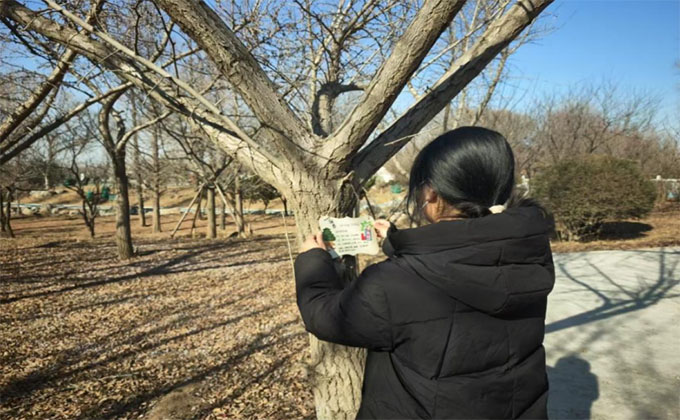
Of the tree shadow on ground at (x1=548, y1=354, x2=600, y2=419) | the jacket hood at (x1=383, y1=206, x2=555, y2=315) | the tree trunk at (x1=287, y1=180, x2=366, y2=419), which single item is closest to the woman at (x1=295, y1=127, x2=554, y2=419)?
the jacket hood at (x1=383, y1=206, x2=555, y2=315)

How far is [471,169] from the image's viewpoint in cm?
110

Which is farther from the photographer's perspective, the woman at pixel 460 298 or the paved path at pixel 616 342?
the paved path at pixel 616 342

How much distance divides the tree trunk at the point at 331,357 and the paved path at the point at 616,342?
1.89 meters

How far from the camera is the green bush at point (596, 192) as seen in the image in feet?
33.2

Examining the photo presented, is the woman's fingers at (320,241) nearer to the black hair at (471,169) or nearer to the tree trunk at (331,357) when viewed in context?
the tree trunk at (331,357)

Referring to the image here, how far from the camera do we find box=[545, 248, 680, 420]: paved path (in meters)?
3.03

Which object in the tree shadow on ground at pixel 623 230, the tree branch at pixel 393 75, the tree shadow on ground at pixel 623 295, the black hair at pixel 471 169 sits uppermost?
the tree branch at pixel 393 75

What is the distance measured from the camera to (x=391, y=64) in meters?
1.64

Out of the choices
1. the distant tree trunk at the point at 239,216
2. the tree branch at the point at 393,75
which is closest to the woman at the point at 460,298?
the tree branch at the point at 393,75

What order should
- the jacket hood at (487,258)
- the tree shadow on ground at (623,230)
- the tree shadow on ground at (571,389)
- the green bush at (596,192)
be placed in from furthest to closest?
1. the tree shadow on ground at (623,230)
2. the green bush at (596,192)
3. the tree shadow on ground at (571,389)
4. the jacket hood at (487,258)

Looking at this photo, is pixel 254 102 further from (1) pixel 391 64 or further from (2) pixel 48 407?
(2) pixel 48 407

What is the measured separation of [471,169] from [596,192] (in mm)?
11102

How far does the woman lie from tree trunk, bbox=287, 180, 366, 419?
0.75 metres

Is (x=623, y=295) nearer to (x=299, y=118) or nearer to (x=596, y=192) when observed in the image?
(x=596, y=192)
